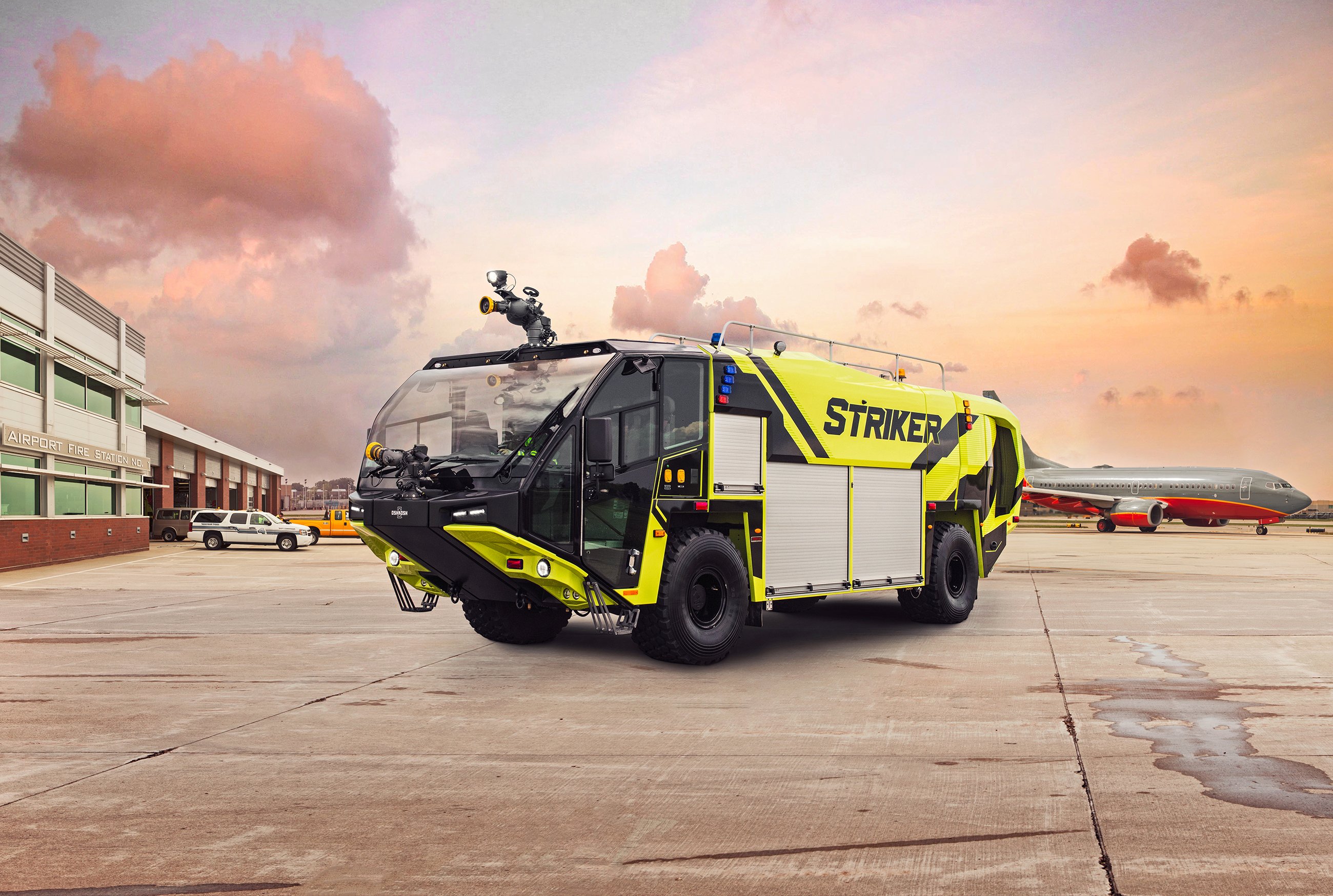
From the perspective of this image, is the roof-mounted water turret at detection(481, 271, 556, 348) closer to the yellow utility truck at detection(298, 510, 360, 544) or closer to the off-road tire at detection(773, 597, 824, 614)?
the off-road tire at detection(773, 597, 824, 614)

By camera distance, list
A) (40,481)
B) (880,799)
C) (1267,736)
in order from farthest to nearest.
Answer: (40,481) → (1267,736) → (880,799)

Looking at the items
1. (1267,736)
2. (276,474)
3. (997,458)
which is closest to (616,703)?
(1267,736)

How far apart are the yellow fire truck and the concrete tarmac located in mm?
779

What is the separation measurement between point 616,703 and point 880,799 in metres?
3.29

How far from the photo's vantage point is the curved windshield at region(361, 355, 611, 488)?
384 inches

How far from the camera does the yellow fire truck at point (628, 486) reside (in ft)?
31.3

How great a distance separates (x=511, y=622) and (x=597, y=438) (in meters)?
3.74

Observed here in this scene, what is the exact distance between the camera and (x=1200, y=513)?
55781 mm

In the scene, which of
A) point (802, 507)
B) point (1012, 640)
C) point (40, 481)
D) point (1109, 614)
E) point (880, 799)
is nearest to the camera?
point (880, 799)

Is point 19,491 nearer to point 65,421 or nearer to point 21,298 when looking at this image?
point 65,421

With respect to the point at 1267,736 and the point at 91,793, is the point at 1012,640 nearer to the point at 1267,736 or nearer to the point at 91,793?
the point at 1267,736

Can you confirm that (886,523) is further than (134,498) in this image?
No

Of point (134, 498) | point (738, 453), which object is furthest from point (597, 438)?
point (134, 498)

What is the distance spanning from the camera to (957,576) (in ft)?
47.8
